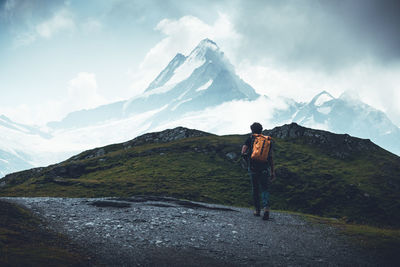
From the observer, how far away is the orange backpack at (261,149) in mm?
16578

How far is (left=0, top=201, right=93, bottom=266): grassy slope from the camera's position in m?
7.70

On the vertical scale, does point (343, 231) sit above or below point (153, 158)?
below

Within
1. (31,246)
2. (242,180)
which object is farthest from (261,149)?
(242,180)

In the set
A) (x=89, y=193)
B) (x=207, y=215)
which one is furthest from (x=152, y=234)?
(x=89, y=193)

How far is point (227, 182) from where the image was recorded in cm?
3716

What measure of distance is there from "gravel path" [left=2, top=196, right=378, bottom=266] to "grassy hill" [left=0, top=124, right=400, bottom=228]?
9962 millimetres

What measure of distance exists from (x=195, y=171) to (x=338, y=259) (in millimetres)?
32945

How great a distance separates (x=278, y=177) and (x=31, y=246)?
3170cm

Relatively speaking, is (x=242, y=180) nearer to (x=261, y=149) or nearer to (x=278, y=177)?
(x=278, y=177)

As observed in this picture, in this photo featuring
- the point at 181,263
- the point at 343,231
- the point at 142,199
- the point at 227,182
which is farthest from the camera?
the point at 227,182

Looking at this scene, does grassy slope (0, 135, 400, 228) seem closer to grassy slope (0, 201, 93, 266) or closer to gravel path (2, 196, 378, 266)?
gravel path (2, 196, 378, 266)

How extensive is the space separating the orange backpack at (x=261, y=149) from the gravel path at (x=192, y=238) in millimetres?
3499

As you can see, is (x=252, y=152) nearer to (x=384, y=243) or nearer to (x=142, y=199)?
(x=384, y=243)

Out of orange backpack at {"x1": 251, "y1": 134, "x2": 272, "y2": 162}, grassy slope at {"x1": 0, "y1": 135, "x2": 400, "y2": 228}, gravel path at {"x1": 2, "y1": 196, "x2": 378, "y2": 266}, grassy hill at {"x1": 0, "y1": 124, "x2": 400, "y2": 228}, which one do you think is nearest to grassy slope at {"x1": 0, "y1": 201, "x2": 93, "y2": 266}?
gravel path at {"x1": 2, "y1": 196, "x2": 378, "y2": 266}
